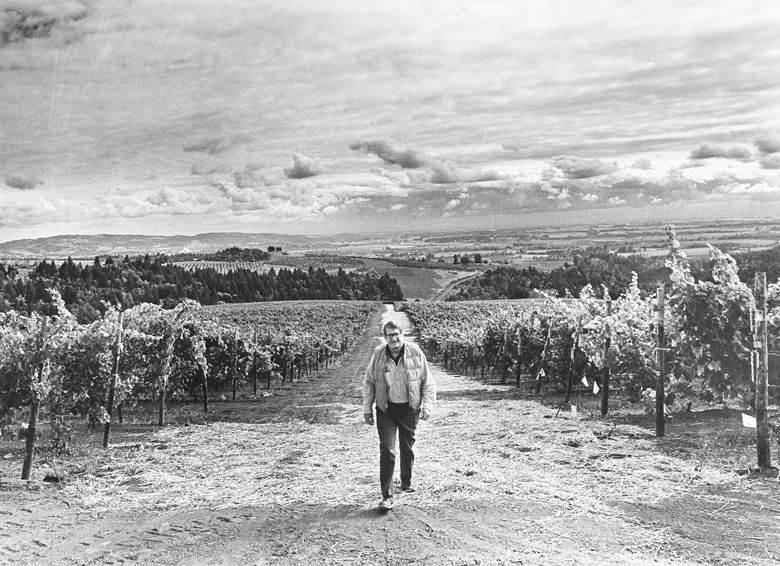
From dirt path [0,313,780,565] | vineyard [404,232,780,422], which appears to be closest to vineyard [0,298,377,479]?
dirt path [0,313,780,565]

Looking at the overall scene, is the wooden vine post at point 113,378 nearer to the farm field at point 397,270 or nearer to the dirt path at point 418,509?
the dirt path at point 418,509

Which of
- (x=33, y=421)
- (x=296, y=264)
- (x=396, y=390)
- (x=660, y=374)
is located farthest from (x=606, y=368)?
(x=296, y=264)

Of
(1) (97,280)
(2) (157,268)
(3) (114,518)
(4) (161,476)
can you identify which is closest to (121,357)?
(4) (161,476)

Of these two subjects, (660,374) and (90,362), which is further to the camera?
(90,362)

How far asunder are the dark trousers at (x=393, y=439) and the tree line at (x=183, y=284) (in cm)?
10140

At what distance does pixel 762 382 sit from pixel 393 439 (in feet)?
16.2

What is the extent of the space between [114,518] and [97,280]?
121 meters

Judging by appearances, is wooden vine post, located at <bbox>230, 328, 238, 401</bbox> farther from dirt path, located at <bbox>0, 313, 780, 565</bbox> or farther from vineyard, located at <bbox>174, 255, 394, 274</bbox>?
vineyard, located at <bbox>174, 255, 394, 274</bbox>

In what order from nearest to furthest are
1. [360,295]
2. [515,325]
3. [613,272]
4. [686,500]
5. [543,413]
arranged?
[686,500] → [543,413] → [515,325] → [613,272] → [360,295]

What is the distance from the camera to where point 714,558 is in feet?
16.8

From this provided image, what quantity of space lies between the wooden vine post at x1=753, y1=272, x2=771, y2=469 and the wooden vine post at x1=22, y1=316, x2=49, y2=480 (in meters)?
10.1

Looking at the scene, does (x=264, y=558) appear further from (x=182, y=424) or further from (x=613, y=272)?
(x=613, y=272)

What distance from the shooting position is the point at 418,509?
6449mm

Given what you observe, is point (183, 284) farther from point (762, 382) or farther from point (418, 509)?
point (762, 382)
